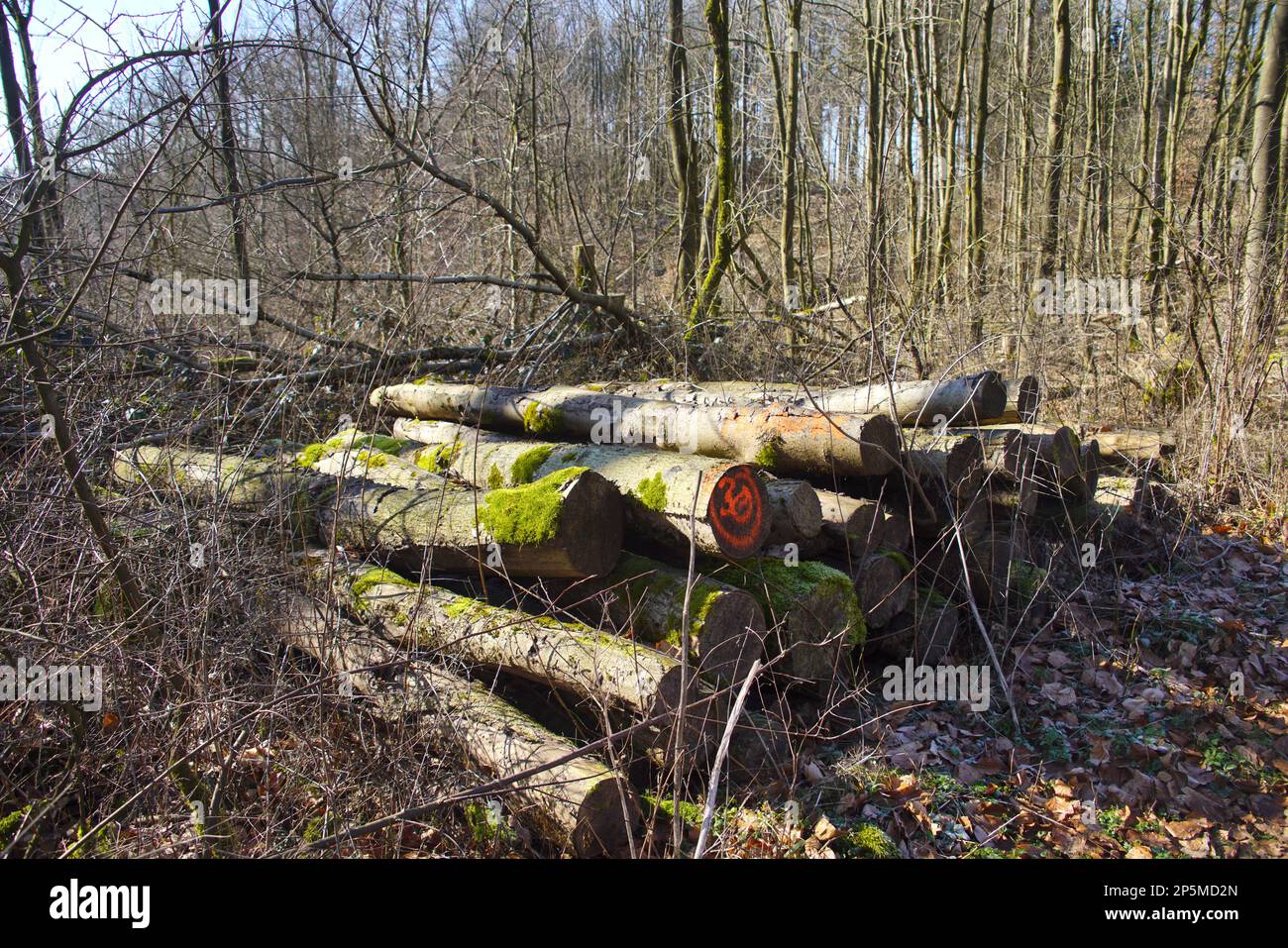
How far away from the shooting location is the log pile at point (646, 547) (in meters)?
3.61

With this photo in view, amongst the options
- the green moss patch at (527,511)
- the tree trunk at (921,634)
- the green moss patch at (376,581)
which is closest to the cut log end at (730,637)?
the green moss patch at (527,511)

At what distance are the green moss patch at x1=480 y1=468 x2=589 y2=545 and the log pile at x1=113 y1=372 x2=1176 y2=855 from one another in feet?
0.04

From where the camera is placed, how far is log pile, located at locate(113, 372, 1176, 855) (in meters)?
3.61

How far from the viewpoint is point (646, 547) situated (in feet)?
15.1

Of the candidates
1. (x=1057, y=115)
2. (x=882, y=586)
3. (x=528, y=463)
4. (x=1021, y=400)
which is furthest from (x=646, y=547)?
(x=1057, y=115)

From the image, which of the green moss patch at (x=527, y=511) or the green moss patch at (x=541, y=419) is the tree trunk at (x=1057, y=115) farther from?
the green moss patch at (x=527, y=511)

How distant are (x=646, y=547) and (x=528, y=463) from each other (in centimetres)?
104

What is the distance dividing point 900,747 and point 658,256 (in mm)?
19039

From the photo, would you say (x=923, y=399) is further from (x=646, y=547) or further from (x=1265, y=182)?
(x=1265, y=182)

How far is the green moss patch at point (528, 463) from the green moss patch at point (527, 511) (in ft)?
3.08

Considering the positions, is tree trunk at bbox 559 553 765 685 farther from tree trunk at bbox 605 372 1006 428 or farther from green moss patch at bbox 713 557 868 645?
tree trunk at bbox 605 372 1006 428

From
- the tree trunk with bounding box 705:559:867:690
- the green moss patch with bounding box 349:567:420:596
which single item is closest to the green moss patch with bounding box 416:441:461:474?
the green moss patch with bounding box 349:567:420:596
